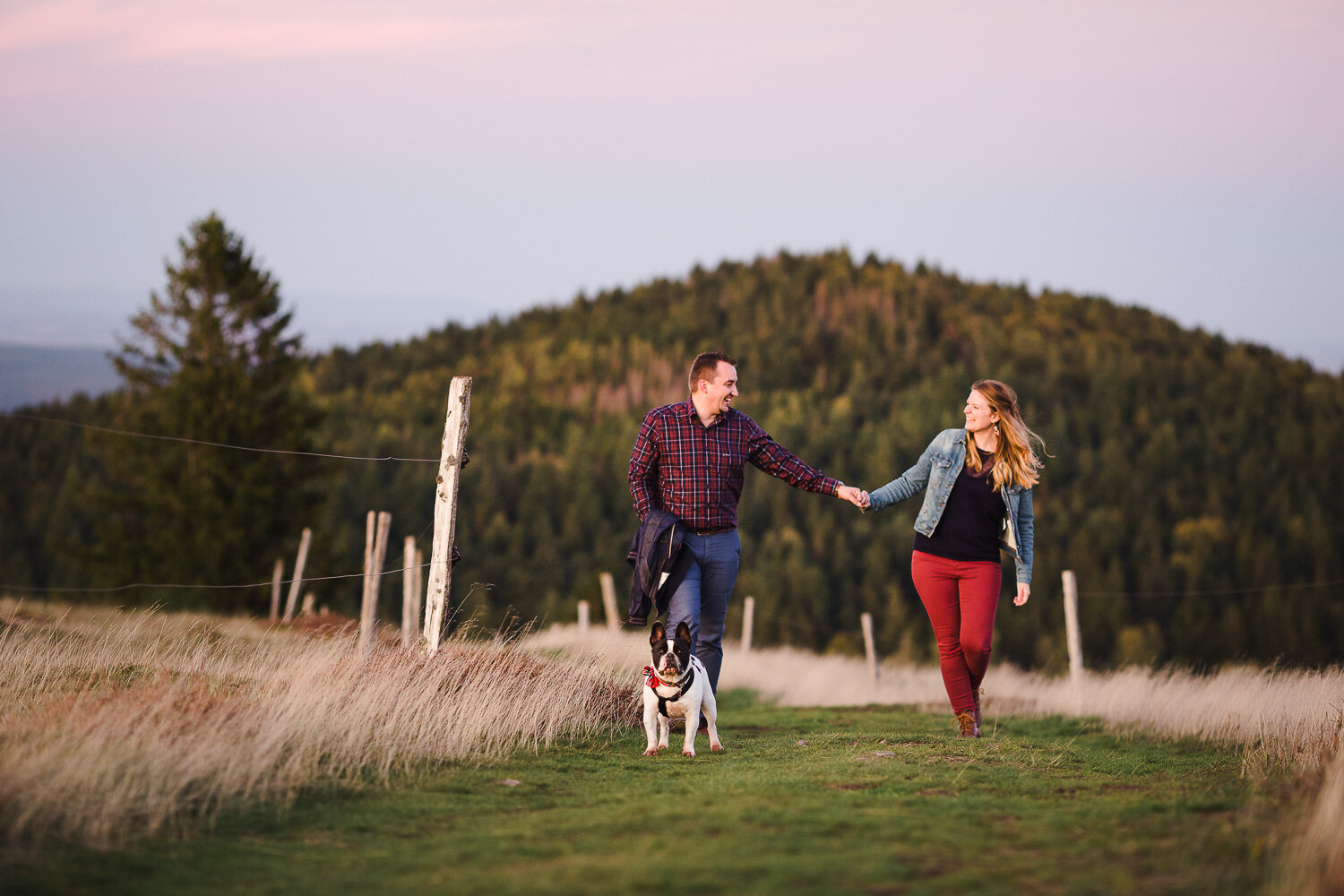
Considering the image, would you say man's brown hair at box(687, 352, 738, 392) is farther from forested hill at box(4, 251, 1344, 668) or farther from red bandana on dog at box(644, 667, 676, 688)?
forested hill at box(4, 251, 1344, 668)

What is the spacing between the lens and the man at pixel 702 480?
6855 mm

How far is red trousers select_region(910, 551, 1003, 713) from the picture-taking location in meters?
7.15

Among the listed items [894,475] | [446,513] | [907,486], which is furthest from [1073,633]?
[894,475]

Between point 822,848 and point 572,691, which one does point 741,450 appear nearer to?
point 572,691

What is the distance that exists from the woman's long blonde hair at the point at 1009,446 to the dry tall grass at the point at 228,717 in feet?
9.52

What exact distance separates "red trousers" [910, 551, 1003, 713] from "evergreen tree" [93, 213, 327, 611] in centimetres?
2560

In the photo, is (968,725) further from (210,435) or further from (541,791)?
(210,435)

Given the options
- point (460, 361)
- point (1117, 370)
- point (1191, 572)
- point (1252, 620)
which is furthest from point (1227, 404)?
point (460, 361)

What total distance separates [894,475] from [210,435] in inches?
2535

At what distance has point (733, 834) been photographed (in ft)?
13.9

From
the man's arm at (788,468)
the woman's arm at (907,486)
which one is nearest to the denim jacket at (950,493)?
the woman's arm at (907,486)

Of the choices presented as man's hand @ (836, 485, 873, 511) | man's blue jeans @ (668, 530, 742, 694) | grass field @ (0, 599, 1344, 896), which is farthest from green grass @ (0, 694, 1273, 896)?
man's hand @ (836, 485, 873, 511)

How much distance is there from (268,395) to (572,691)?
2979 cm

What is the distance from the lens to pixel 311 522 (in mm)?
32844
